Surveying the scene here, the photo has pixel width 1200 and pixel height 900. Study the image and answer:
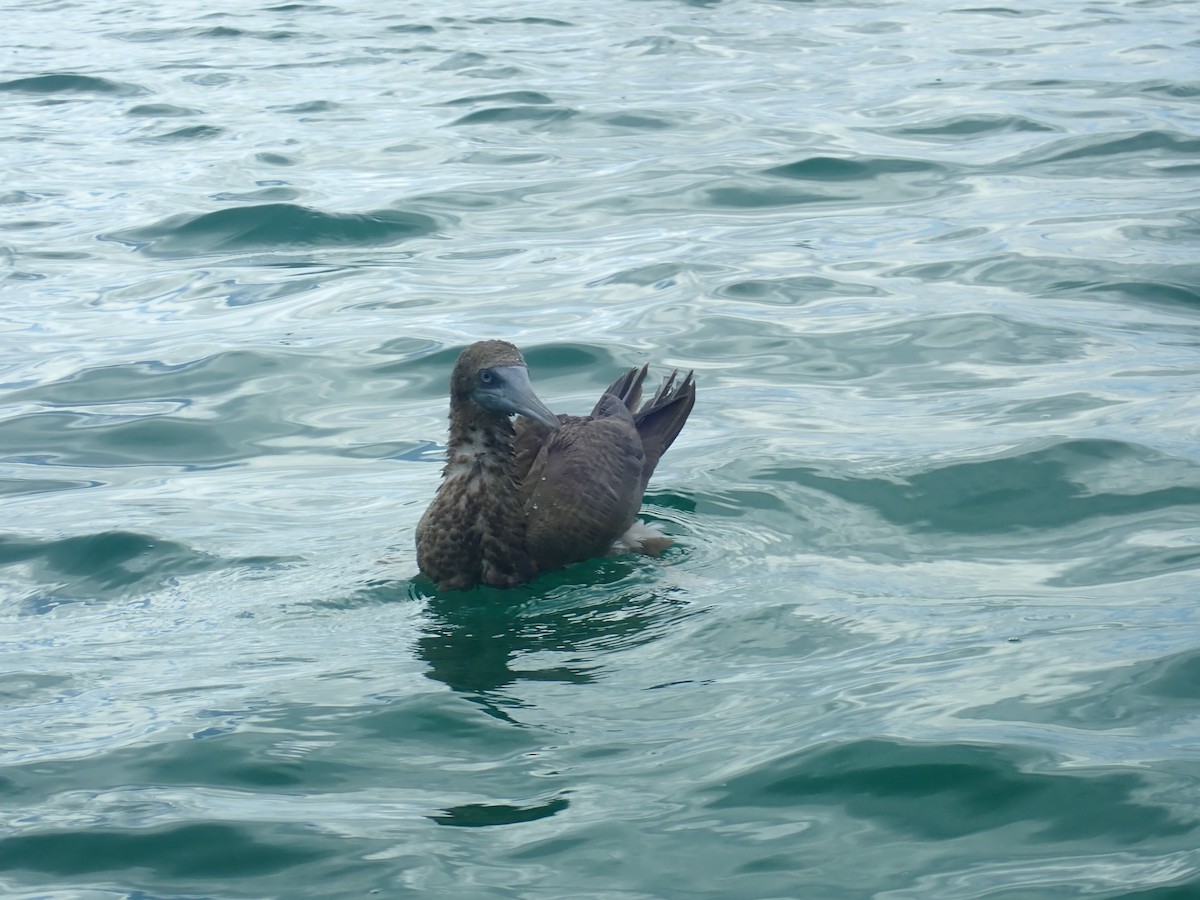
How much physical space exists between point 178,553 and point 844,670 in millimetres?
3025

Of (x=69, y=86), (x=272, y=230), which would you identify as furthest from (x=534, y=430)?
(x=69, y=86)

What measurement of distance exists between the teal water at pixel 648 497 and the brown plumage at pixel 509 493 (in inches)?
6.1

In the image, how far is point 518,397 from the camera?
6.56 m

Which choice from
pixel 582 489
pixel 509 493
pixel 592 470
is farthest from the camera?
pixel 592 470

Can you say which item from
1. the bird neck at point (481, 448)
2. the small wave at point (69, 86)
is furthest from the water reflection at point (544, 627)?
the small wave at point (69, 86)

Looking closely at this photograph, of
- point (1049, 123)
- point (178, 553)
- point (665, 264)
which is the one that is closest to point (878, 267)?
point (665, 264)

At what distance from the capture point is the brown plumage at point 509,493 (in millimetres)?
6578

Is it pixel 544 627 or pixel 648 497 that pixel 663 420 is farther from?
pixel 544 627

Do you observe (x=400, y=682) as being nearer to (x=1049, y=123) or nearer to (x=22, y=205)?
(x=22, y=205)

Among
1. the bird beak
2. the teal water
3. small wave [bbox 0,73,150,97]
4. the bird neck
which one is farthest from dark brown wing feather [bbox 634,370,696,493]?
small wave [bbox 0,73,150,97]

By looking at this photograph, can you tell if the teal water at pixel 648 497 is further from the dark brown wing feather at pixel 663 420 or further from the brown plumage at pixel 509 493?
the dark brown wing feather at pixel 663 420

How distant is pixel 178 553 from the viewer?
7.00 meters

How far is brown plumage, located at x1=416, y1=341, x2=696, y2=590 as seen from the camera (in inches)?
259

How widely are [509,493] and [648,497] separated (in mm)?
913
